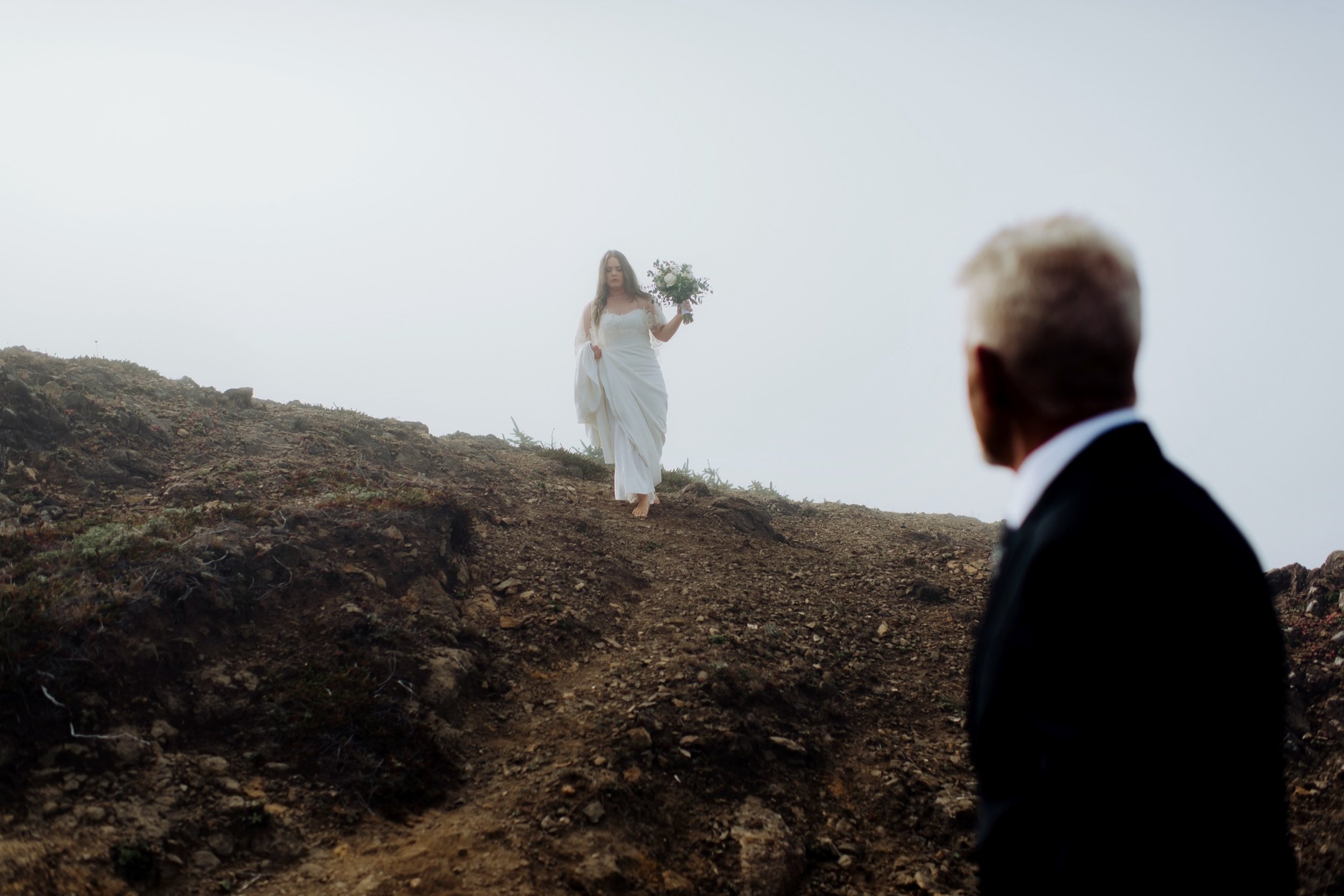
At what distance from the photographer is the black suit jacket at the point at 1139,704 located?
41.9 inches

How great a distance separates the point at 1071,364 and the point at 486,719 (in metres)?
3.54

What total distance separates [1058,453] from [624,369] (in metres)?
7.54

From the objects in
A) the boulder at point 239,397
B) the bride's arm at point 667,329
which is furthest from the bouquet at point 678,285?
the boulder at point 239,397

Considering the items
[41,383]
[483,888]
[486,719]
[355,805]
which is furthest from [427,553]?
[41,383]

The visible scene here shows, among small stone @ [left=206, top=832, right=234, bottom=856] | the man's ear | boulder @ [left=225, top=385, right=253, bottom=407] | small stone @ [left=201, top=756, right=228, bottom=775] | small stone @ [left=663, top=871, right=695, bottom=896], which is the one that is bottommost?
small stone @ [left=663, top=871, right=695, bottom=896]

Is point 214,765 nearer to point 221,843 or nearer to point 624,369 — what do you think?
point 221,843

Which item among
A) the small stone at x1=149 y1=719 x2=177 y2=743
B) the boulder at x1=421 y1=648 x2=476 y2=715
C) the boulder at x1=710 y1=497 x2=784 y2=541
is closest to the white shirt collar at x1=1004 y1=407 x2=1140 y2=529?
the boulder at x1=421 y1=648 x2=476 y2=715

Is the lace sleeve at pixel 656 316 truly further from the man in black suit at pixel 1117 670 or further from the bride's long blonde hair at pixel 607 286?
the man in black suit at pixel 1117 670

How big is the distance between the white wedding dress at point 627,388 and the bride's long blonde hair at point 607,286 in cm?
12

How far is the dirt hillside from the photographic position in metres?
2.96

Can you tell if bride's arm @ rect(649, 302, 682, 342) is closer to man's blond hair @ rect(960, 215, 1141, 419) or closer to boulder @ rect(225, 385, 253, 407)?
boulder @ rect(225, 385, 253, 407)

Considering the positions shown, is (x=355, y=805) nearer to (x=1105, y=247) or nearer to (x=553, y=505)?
(x=1105, y=247)

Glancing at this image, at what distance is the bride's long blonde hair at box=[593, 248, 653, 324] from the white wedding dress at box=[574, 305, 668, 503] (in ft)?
0.39

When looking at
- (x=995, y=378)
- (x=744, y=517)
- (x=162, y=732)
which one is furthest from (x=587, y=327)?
(x=995, y=378)
